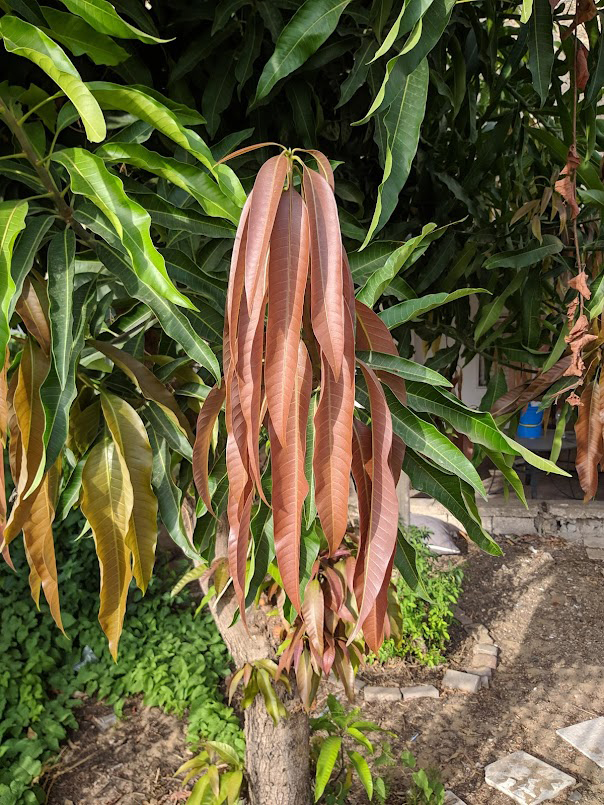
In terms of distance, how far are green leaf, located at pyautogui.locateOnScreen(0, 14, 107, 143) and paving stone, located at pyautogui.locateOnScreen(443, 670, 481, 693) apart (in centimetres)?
310

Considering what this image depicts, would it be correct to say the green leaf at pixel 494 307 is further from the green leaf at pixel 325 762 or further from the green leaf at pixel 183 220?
the green leaf at pixel 325 762

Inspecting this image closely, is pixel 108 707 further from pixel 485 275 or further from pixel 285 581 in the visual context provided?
pixel 285 581

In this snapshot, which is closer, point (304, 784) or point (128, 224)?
point (128, 224)

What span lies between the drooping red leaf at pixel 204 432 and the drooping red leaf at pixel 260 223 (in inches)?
6.9

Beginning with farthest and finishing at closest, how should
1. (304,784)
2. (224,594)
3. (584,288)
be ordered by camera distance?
(304,784), (224,594), (584,288)

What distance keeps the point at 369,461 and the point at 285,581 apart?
121 mm

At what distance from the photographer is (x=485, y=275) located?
142cm

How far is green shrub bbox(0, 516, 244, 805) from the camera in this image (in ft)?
8.29

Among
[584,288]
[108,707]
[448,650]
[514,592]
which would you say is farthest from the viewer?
[514,592]

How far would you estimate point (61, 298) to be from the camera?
66 cm

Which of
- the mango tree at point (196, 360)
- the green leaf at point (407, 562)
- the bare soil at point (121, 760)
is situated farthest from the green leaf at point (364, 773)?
the green leaf at point (407, 562)

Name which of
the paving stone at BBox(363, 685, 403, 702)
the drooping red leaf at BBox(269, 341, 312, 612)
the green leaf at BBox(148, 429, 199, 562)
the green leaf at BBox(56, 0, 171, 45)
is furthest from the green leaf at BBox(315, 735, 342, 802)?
the green leaf at BBox(56, 0, 171, 45)

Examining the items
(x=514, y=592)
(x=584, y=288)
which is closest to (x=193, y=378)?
(x=584, y=288)

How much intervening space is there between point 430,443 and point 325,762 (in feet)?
5.03
